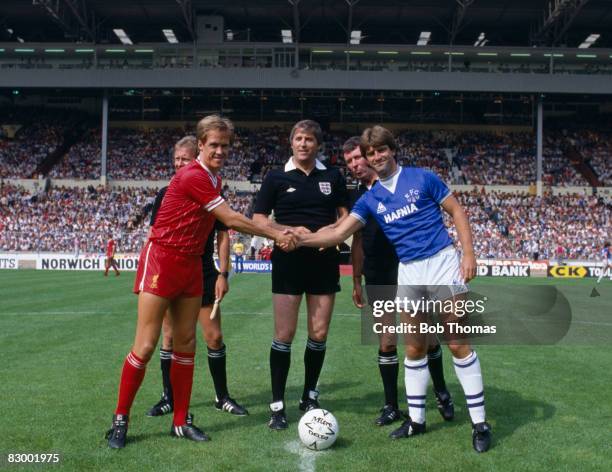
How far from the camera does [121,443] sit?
497cm

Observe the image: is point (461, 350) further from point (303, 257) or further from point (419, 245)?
point (303, 257)

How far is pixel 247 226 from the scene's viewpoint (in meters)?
5.22

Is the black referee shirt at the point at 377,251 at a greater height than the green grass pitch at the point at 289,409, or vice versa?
the black referee shirt at the point at 377,251

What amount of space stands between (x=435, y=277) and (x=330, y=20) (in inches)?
1735

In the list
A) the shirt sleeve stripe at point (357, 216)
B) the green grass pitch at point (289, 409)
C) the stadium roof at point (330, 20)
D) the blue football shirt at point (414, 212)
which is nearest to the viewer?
the green grass pitch at point (289, 409)

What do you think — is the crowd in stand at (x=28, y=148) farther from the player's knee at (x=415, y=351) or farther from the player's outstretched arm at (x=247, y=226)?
the player's knee at (x=415, y=351)

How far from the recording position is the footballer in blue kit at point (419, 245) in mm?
5152

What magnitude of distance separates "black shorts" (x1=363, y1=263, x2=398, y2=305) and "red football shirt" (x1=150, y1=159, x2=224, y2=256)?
5.96 ft

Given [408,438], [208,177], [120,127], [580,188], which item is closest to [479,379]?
[408,438]

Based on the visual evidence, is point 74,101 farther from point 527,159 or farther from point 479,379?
point 479,379

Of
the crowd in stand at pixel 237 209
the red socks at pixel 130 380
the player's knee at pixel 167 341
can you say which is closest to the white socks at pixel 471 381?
the red socks at pixel 130 380

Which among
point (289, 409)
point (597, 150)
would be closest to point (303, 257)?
point (289, 409)

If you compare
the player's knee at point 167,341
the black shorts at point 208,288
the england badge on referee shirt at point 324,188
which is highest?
the england badge on referee shirt at point 324,188

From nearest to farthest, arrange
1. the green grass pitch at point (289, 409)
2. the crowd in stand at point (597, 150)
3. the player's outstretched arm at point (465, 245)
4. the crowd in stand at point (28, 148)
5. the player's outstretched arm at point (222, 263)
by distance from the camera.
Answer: the green grass pitch at point (289, 409) → the player's outstretched arm at point (465, 245) → the player's outstretched arm at point (222, 263) → the crowd in stand at point (597, 150) → the crowd in stand at point (28, 148)
